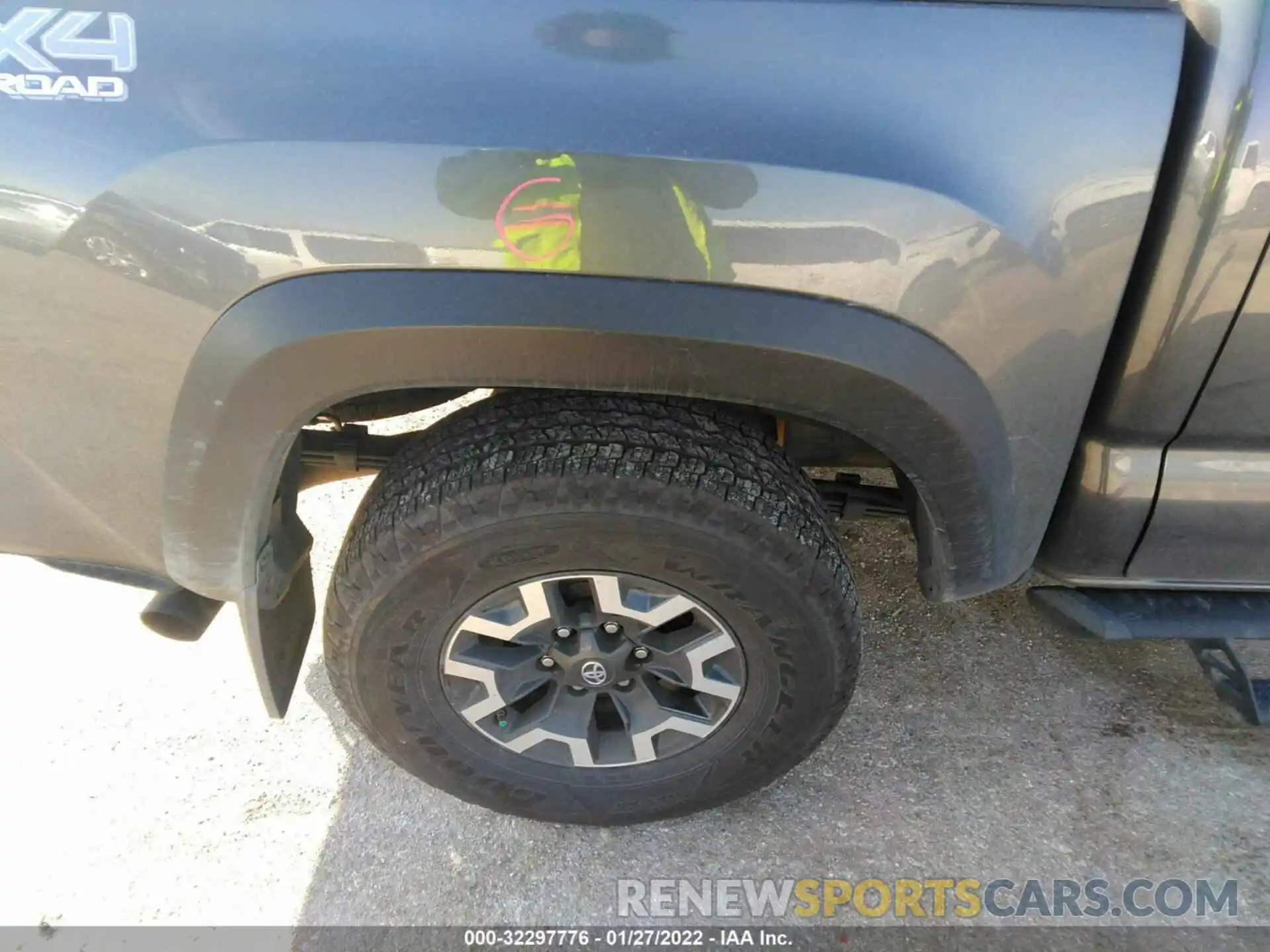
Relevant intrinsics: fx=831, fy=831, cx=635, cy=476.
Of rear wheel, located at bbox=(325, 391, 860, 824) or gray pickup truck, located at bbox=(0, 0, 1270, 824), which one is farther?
rear wheel, located at bbox=(325, 391, 860, 824)

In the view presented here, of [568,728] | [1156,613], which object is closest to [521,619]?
[568,728]

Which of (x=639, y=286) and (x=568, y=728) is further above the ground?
(x=639, y=286)

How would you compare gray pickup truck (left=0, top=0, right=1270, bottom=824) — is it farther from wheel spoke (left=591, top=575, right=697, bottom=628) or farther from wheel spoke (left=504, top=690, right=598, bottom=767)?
wheel spoke (left=504, top=690, right=598, bottom=767)

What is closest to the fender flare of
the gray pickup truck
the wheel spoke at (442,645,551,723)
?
the gray pickup truck

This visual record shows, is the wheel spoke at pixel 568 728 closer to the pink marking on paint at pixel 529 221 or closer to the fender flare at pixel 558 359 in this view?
the fender flare at pixel 558 359

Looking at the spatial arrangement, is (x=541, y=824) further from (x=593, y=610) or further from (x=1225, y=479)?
(x=1225, y=479)

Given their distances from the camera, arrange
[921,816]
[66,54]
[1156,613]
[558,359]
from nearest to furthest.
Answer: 1. [66,54]
2. [558,359]
3. [1156,613]
4. [921,816]

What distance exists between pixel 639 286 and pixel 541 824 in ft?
4.53

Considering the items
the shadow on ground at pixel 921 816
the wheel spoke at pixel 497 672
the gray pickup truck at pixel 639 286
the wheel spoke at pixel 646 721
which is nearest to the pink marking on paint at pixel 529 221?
the gray pickup truck at pixel 639 286

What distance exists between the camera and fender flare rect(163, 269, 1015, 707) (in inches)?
48.1

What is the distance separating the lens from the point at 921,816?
6.51 ft

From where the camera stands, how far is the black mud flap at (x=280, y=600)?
159 cm

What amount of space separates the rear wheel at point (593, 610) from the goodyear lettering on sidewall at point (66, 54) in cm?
73

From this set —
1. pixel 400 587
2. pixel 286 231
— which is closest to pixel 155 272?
pixel 286 231
